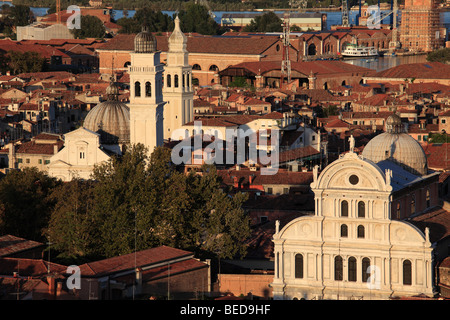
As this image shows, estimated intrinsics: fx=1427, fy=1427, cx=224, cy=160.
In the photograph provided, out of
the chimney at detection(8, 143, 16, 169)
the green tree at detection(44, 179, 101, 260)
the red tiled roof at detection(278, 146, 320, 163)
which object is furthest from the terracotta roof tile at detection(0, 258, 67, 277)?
the red tiled roof at detection(278, 146, 320, 163)

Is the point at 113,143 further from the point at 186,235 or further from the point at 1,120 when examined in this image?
the point at 1,120

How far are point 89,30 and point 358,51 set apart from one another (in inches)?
642

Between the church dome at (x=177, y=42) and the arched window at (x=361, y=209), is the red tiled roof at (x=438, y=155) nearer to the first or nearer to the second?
the church dome at (x=177, y=42)

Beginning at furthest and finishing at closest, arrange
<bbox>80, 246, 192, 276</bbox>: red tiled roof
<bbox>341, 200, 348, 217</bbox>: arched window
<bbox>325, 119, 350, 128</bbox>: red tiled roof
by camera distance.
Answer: <bbox>325, 119, 350, 128</bbox>: red tiled roof
<bbox>341, 200, 348, 217</bbox>: arched window
<bbox>80, 246, 192, 276</bbox>: red tiled roof

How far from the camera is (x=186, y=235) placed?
2414 centimetres

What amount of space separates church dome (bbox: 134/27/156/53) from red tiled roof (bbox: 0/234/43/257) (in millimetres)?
7397

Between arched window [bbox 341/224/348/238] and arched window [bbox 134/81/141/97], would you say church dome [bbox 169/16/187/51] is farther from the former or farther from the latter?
arched window [bbox 341/224/348/238]

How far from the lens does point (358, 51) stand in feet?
282

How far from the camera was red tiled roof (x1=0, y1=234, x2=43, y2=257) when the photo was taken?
22.4 meters

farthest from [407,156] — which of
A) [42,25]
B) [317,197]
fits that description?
[42,25]

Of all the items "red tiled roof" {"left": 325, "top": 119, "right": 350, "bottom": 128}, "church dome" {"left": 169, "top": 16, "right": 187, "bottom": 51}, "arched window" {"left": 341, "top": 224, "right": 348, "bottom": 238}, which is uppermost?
"church dome" {"left": 169, "top": 16, "right": 187, "bottom": 51}

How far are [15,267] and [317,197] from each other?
4754mm

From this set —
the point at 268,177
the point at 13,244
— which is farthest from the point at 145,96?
the point at 13,244

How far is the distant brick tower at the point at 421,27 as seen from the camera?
9612 cm
